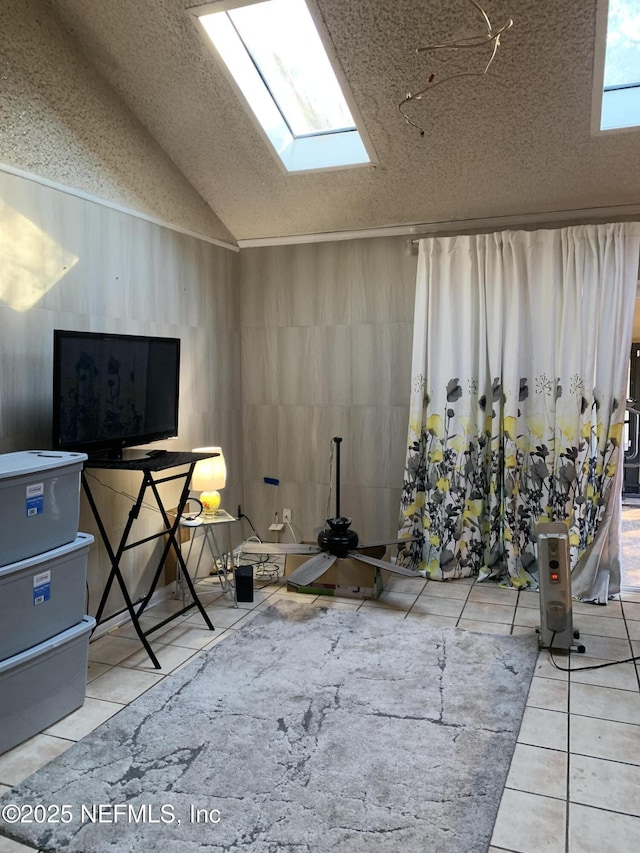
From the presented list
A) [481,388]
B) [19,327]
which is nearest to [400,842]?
[19,327]

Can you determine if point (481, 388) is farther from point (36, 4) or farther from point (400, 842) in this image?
point (36, 4)

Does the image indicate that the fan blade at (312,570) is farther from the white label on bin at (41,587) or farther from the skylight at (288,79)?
the skylight at (288,79)

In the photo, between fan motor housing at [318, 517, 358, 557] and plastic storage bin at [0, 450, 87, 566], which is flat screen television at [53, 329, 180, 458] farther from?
fan motor housing at [318, 517, 358, 557]

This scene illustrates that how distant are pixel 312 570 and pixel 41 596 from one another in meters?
1.52

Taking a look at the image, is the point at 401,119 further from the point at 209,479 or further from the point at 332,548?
the point at 332,548

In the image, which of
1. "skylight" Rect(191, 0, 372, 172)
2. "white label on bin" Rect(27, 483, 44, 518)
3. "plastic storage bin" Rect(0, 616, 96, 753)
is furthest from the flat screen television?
"skylight" Rect(191, 0, 372, 172)

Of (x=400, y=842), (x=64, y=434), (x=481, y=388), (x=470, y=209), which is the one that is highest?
(x=470, y=209)

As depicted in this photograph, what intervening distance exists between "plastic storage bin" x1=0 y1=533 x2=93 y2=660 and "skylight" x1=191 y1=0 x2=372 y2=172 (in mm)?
2299

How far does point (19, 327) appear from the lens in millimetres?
2729

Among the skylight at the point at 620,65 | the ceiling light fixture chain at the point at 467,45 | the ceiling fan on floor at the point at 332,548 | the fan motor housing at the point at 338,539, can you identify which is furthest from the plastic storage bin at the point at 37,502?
the skylight at the point at 620,65

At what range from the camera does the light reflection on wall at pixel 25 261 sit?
265 centimetres

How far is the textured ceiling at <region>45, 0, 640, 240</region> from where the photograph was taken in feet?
8.68

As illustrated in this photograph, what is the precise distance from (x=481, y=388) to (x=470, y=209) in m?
1.09

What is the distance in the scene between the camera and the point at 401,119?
322 centimetres
